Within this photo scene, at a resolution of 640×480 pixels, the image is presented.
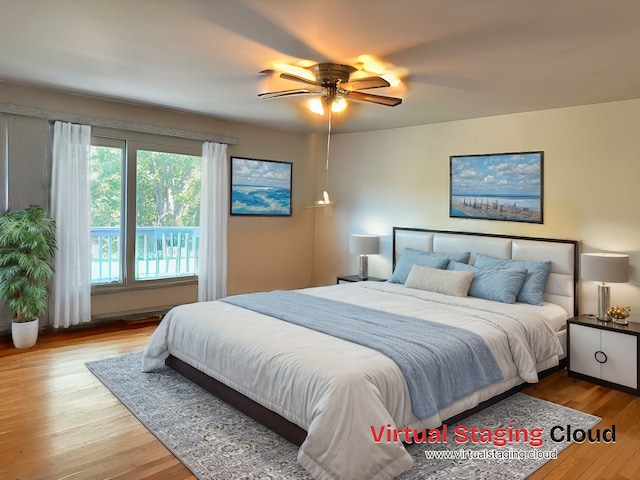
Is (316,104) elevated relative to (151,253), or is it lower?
elevated

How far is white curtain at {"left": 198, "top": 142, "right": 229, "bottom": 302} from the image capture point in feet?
18.4

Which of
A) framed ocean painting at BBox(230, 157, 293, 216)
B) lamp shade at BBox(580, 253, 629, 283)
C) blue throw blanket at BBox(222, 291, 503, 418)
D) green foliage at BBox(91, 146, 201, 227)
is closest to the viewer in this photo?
blue throw blanket at BBox(222, 291, 503, 418)

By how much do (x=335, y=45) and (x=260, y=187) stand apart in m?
3.53

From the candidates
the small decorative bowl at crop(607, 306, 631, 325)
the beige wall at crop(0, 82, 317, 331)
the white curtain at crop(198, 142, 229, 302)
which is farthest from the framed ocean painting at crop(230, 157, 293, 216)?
the small decorative bowl at crop(607, 306, 631, 325)

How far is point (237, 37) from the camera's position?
2.77 m

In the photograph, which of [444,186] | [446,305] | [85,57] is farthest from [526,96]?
[85,57]

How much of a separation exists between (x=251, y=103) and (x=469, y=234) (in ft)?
9.03

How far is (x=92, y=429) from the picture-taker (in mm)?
2799

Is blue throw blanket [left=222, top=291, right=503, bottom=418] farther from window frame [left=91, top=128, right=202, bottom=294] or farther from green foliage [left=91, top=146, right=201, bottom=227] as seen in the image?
green foliage [left=91, top=146, right=201, bottom=227]

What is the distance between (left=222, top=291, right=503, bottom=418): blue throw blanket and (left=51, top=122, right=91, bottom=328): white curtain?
2.20 metres

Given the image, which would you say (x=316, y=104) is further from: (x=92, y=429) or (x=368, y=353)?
(x=92, y=429)

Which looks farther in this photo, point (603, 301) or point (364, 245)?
point (364, 245)

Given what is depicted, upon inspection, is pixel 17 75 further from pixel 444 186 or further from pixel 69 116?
pixel 444 186

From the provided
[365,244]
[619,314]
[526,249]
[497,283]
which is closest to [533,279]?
Answer: [497,283]
